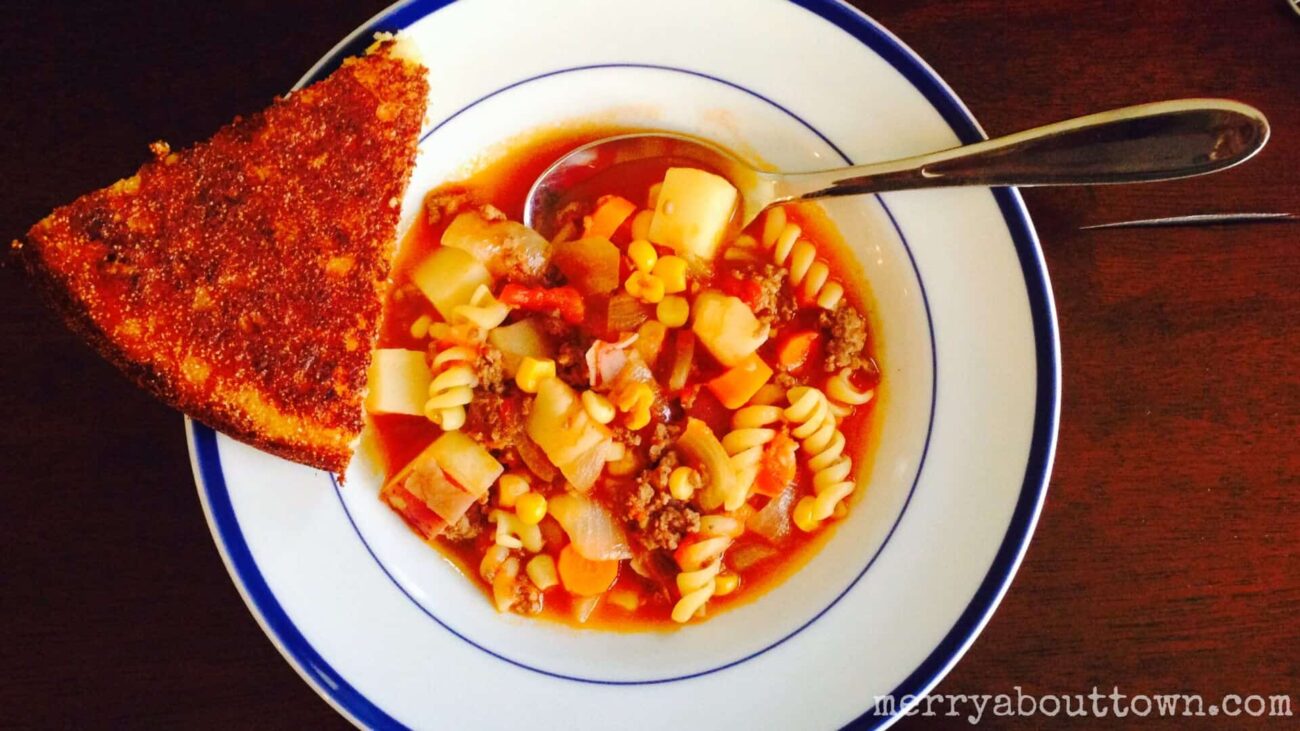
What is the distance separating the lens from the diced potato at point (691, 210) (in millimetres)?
2785

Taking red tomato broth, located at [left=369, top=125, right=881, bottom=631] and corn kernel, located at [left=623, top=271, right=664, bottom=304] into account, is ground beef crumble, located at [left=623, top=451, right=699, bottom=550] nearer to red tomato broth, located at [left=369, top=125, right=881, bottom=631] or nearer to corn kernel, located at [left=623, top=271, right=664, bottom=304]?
red tomato broth, located at [left=369, top=125, right=881, bottom=631]

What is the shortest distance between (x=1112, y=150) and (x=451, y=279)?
79.3 inches

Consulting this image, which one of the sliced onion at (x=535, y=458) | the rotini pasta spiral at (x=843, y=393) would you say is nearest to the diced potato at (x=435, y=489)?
the sliced onion at (x=535, y=458)

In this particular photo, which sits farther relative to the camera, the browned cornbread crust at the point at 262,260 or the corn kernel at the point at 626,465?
the corn kernel at the point at 626,465

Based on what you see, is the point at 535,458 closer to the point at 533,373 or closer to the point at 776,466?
the point at 533,373

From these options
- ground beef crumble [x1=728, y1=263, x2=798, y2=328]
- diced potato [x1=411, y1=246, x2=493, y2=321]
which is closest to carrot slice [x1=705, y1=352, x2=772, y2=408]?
ground beef crumble [x1=728, y1=263, x2=798, y2=328]

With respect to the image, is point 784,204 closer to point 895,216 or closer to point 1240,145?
point 895,216

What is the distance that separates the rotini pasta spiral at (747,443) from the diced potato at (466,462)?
76 cm

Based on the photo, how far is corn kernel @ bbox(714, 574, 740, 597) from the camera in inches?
112

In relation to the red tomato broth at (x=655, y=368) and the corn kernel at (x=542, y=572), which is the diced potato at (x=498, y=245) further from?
the corn kernel at (x=542, y=572)

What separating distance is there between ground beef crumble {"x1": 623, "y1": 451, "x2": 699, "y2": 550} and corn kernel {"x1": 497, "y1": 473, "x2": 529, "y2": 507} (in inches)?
13.9

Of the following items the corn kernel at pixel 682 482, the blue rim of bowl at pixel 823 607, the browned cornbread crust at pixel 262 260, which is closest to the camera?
the browned cornbread crust at pixel 262 260

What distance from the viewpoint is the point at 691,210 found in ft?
9.19

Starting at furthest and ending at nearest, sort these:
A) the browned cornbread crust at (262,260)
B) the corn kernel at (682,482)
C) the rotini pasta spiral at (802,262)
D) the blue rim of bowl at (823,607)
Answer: the rotini pasta spiral at (802,262)
the corn kernel at (682,482)
the blue rim of bowl at (823,607)
the browned cornbread crust at (262,260)
